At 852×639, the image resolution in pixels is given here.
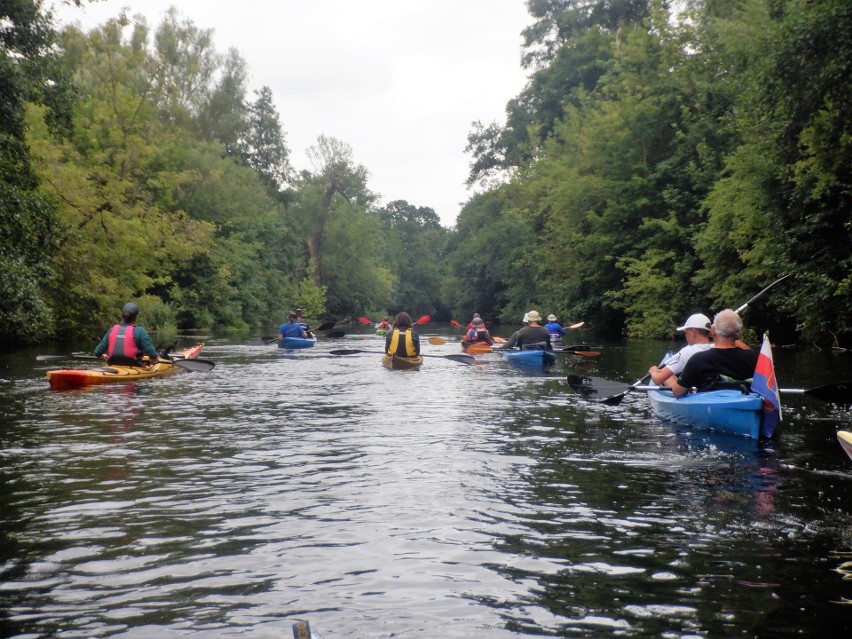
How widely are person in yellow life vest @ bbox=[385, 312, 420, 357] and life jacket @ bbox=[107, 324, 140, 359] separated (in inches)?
241

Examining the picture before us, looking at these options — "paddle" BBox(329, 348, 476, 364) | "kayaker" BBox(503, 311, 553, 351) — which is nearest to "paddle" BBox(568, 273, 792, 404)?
"paddle" BBox(329, 348, 476, 364)

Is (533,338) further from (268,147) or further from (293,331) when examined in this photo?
(268,147)

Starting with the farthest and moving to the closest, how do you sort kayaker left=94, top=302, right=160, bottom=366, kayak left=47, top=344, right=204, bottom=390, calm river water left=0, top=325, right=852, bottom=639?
kayaker left=94, top=302, right=160, bottom=366 < kayak left=47, top=344, right=204, bottom=390 < calm river water left=0, top=325, right=852, bottom=639

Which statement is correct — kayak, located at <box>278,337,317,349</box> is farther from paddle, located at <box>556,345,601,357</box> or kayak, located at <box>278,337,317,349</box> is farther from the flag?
the flag

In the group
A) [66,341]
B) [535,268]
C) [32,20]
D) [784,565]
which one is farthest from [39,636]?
[535,268]

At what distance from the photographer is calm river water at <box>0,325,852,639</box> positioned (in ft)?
12.8

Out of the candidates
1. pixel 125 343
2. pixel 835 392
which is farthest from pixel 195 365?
pixel 835 392

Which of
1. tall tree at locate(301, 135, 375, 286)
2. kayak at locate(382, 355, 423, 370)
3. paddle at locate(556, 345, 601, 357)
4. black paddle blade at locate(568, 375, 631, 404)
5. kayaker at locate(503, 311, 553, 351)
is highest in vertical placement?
tall tree at locate(301, 135, 375, 286)

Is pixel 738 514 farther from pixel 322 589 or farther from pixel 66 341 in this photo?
pixel 66 341

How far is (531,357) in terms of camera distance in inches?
749

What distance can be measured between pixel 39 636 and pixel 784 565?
378cm

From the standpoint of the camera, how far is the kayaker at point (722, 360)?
883 centimetres

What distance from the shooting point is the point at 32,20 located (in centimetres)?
1942

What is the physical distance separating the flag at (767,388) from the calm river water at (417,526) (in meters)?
0.31
